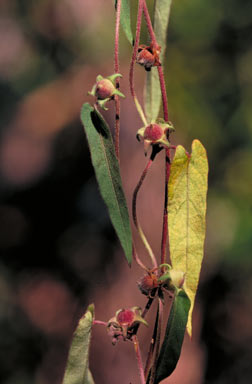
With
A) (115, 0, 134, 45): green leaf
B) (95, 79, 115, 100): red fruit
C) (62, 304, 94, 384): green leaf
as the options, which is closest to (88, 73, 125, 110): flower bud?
(95, 79, 115, 100): red fruit

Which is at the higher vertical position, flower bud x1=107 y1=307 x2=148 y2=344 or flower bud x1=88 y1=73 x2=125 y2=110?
flower bud x1=88 y1=73 x2=125 y2=110

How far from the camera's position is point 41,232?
7.34 ft

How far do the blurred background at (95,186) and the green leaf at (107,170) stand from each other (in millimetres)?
1161

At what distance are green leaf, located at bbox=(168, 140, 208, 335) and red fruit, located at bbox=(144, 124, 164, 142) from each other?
3cm

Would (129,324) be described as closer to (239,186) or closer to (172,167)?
(172,167)

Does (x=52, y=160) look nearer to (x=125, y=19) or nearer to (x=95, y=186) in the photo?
(x=95, y=186)

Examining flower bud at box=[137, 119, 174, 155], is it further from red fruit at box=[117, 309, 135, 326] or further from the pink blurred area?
the pink blurred area

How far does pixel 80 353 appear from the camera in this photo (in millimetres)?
626

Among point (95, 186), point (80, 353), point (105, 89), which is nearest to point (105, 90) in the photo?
point (105, 89)

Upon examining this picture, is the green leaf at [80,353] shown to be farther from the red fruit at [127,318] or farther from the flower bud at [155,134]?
the flower bud at [155,134]

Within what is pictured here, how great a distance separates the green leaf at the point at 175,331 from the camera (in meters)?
0.56

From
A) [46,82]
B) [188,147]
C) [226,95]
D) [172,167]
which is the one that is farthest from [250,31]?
[172,167]

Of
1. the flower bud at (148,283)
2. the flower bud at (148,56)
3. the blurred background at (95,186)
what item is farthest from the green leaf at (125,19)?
the blurred background at (95,186)

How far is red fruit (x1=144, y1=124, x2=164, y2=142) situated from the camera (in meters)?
0.58
